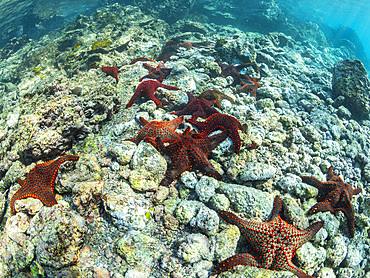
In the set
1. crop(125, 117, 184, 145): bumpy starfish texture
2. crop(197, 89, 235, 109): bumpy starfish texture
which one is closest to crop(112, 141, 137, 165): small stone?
crop(125, 117, 184, 145): bumpy starfish texture

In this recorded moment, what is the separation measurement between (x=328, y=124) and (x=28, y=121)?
10.2 metres

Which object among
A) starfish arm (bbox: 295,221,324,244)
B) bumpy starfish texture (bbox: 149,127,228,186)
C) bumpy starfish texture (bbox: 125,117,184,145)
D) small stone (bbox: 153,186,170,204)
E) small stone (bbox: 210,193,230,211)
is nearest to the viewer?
starfish arm (bbox: 295,221,324,244)

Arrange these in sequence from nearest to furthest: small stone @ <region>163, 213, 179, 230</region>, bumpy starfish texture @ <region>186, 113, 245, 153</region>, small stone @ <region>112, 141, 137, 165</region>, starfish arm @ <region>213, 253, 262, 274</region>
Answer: starfish arm @ <region>213, 253, 262, 274</region> < small stone @ <region>163, 213, 179, 230</region> < small stone @ <region>112, 141, 137, 165</region> < bumpy starfish texture @ <region>186, 113, 245, 153</region>

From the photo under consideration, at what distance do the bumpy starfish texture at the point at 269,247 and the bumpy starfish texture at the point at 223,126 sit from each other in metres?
1.94

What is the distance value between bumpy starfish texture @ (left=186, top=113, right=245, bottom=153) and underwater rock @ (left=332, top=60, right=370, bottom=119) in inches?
332

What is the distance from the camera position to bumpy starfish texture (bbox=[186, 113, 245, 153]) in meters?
4.53

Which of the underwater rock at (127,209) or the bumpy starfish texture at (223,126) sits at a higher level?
the bumpy starfish texture at (223,126)

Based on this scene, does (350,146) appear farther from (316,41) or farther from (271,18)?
(316,41)

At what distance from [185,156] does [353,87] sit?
1079 cm

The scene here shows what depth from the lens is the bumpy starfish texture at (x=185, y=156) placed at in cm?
387

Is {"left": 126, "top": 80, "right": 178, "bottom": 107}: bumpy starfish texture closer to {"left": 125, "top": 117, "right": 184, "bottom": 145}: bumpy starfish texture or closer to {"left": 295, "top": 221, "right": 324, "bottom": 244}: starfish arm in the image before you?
{"left": 125, "top": 117, "right": 184, "bottom": 145}: bumpy starfish texture

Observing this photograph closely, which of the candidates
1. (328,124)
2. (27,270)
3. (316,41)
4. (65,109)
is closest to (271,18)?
(316,41)

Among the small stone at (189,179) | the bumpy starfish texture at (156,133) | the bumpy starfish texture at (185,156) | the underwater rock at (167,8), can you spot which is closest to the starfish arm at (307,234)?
the bumpy starfish texture at (185,156)

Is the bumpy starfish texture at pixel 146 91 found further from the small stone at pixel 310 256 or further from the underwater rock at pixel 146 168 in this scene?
the small stone at pixel 310 256
